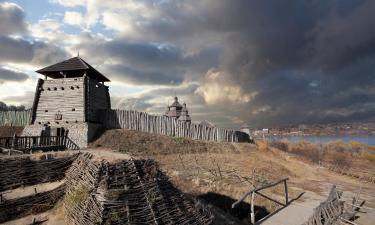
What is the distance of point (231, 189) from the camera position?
1546 centimetres

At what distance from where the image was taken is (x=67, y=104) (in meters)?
24.9

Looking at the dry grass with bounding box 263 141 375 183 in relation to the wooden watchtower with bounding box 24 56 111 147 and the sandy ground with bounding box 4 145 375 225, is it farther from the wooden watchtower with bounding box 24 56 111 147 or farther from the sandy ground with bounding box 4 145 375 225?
the wooden watchtower with bounding box 24 56 111 147

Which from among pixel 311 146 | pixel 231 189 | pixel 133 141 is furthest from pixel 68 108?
pixel 311 146

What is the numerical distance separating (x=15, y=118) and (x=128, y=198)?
34.2 metres

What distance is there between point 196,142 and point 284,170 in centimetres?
870

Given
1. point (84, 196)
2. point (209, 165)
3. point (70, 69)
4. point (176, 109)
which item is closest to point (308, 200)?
point (209, 165)

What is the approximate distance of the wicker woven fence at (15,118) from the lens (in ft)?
112

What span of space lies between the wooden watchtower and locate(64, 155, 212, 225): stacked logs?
16.0 metres

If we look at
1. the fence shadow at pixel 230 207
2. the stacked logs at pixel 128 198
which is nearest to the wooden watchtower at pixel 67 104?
the fence shadow at pixel 230 207

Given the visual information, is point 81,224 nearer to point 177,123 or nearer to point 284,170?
point 284,170

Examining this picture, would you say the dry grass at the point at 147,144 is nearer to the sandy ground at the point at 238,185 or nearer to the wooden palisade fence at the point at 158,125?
the sandy ground at the point at 238,185

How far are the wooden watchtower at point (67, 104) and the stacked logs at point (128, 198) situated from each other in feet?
52.5

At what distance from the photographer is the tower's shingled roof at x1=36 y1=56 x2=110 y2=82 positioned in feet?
84.3

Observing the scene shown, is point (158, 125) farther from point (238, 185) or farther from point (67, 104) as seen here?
point (238, 185)
